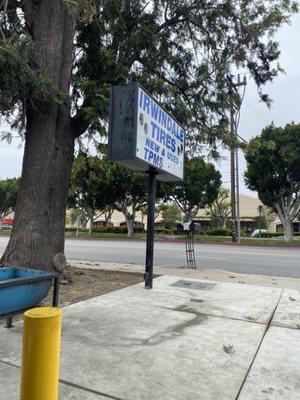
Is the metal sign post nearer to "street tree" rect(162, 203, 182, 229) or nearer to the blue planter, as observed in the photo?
the blue planter

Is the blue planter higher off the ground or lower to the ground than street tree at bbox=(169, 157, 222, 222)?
lower

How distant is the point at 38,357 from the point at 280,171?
96.5 feet

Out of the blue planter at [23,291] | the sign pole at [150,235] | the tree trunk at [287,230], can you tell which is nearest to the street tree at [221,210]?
the tree trunk at [287,230]

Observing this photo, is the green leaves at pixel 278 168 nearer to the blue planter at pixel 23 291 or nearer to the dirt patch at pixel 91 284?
the dirt patch at pixel 91 284

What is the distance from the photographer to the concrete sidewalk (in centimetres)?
344

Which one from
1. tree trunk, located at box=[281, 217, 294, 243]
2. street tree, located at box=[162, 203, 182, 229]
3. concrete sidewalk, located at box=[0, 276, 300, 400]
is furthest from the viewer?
street tree, located at box=[162, 203, 182, 229]

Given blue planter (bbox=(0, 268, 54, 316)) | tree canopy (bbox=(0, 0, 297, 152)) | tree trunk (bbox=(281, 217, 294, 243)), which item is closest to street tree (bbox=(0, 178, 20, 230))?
tree trunk (bbox=(281, 217, 294, 243))

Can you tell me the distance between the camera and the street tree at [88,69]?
7449 millimetres

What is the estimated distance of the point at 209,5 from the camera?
10.6 meters

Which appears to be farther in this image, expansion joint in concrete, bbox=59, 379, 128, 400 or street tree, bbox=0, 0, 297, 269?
street tree, bbox=0, 0, 297, 269

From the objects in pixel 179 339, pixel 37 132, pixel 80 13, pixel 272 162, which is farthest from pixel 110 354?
pixel 272 162

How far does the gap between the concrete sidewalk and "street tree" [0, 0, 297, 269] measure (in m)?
2.41

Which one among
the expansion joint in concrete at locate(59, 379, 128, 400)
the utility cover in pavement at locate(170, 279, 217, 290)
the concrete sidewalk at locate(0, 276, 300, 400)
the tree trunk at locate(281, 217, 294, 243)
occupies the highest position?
the tree trunk at locate(281, 217, 294, 243)

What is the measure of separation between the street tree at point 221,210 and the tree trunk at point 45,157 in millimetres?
50810
